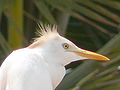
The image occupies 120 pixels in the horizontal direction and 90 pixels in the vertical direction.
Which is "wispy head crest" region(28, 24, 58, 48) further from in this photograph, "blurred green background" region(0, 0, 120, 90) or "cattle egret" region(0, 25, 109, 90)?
"blurred green background" region(0, 0, 120, 90)

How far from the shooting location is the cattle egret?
185 cm

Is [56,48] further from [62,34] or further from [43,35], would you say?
[62,34]

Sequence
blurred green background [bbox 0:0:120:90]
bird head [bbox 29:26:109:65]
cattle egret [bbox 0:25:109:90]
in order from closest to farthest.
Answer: cattle egret [bbox 0:25:109:90] → bird head [bbox 29:26:109:65] → blurred green background [bbox 0:0:120:90]

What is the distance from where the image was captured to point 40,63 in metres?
1.91

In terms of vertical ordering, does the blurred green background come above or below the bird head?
below

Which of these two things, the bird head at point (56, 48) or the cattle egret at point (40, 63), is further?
the bird head at point (56, 48)

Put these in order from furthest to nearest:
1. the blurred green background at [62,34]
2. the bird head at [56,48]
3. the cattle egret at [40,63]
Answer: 1. the blurred green background at [62,34]
2. the bird head at [56,48]
3. the cattle egret at [40,63]

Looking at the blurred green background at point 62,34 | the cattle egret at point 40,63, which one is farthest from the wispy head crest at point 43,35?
the blurred green background at point 62,34

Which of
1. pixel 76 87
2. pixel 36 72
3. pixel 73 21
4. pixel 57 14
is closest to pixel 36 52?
pixel 36 72

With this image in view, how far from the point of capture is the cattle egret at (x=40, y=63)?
6.06ft

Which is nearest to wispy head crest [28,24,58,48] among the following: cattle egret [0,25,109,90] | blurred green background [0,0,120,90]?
cattle egret [0,25,109,90]

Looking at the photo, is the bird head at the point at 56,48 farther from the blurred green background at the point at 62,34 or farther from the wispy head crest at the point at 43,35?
the blurred green background at the point at 62,34

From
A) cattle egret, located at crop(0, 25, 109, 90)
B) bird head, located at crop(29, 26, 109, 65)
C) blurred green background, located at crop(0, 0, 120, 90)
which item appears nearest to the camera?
cattle egret, located at crop(0, 25, 109, 90)

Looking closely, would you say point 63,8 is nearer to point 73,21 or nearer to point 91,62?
point 91,62
